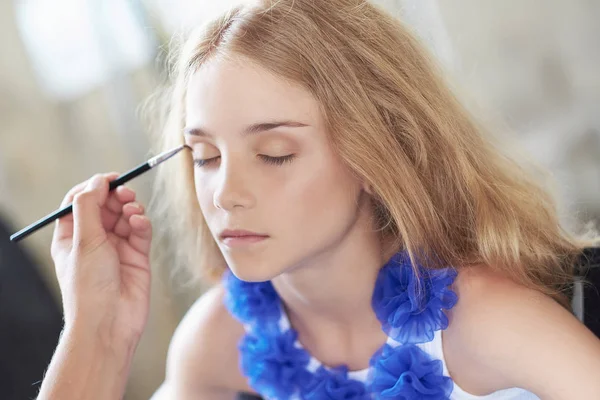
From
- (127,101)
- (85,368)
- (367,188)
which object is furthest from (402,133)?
(127,101)

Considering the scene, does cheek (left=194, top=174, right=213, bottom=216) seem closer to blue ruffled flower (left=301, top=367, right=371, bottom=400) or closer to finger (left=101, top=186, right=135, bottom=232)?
finger (left=101, top=186, right=135, bottom=232)

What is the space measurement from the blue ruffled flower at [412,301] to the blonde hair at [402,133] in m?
0.03

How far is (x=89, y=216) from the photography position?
1.10m

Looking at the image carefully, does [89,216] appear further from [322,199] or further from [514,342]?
[514,342]

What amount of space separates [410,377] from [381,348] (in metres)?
0.09

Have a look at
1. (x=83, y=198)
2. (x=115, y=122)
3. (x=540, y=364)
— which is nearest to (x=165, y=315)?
(x=115, y=122)

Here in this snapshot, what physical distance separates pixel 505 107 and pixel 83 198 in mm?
938

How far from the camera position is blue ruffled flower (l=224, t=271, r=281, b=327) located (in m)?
1.17

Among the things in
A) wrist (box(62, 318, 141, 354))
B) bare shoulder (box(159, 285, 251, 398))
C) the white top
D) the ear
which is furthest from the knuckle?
the white top

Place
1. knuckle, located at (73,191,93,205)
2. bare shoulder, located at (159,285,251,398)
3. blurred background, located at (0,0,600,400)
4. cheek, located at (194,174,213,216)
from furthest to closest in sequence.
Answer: blurred background, located at (0,0,600,400)
bare shoulder, located at (159,285,251,398)
knuckle, located at (73,191,93,205)
cheek, located at (194,174,213,216)

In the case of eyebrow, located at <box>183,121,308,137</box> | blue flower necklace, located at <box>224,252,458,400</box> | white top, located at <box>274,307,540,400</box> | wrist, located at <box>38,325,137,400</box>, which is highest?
eyebrow, located at <box>183,121,308,137</box>

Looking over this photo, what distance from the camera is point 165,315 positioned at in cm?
190

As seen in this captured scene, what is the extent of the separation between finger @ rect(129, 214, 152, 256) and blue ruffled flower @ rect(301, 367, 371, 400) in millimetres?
336

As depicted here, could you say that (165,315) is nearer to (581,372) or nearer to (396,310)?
(396,310)
